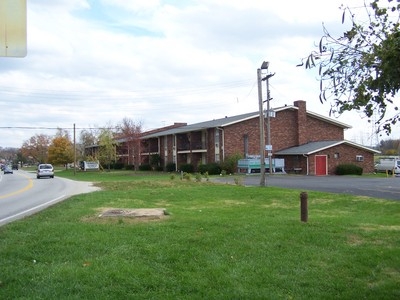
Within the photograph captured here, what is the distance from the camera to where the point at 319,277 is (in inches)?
236

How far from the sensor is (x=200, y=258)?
6.79 metres

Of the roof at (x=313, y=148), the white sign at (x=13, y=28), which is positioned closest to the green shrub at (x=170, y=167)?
the roof at (x=313, y=148)

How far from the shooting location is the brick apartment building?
157 ft

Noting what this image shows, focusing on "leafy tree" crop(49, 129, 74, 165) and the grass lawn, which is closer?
the grass lawn

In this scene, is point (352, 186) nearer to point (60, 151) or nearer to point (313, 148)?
point (313, 148)

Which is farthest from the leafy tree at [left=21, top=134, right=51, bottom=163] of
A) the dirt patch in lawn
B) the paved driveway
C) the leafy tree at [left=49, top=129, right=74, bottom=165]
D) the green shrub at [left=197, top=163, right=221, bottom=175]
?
the dirt patch in lawn

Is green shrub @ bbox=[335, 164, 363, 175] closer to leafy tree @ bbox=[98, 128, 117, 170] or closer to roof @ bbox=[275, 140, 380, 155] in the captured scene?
roof @ bbox=[275, 140, 380, 155]

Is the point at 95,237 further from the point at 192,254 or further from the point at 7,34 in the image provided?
the point at 7,34

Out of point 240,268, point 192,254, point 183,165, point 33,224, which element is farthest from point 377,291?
point 183,165

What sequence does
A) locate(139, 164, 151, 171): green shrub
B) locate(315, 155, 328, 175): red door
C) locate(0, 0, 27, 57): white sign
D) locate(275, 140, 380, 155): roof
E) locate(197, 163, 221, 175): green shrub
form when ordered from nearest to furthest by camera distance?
locate(0, 0, 27, 57): white sign → locate(275, 140, 380, 155): roof → locate(315, 155, 328, 175): red door → locate(197, 163, 221, 175): green shrub → locate(139, 164, 151, 171): green shrub

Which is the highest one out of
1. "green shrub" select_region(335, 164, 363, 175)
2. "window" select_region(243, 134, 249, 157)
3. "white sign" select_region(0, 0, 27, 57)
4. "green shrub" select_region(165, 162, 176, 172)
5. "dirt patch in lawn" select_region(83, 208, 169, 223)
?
"window" select_region(243, 134, 249, 157)

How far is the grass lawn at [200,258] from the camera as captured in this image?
5387 millimetres

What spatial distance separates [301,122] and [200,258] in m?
48.5

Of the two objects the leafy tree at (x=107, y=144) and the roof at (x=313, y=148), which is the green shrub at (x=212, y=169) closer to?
the roof at (x=313, y=148)
